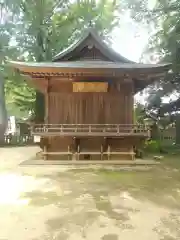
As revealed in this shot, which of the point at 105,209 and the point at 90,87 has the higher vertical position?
the point at 90,87

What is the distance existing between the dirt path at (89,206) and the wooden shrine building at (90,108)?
2933mm

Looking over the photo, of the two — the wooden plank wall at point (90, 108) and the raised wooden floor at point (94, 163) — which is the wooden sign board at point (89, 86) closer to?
the wooden plank wall at point (90, 108)

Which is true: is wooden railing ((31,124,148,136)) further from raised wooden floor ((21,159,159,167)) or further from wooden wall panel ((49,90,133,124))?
raised wooden floor ((21,159,159,167))

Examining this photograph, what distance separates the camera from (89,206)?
21.1ft

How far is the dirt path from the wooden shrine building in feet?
9.62

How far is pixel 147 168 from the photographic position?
38.7ft

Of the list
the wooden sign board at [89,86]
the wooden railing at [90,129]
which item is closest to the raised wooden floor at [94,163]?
the wooden railing at [90,129]

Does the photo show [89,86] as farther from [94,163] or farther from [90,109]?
[94,163]

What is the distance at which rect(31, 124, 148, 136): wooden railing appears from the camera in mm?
12961

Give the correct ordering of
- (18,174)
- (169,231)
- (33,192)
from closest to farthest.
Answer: (169,231), (33,192), (18,174)

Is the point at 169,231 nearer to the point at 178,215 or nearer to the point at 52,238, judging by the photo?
the point at 178,215

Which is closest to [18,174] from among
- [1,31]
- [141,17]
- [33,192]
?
[33,192]

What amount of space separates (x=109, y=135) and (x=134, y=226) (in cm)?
786

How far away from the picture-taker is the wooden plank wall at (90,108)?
45.8 feet
